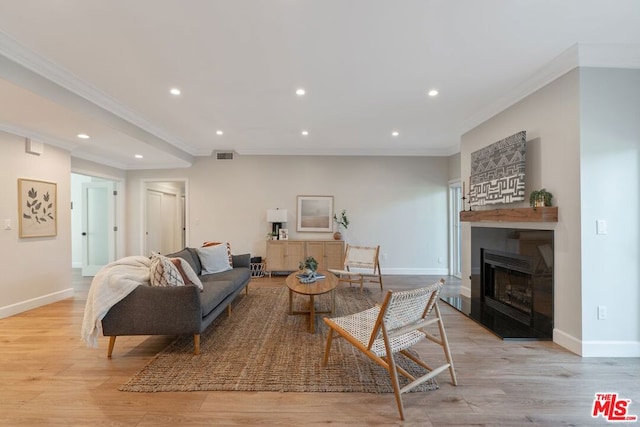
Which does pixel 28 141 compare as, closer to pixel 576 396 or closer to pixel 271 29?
pixel 271 29

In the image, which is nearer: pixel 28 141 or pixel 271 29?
pixel 271 29

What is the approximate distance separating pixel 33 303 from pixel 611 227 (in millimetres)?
6623

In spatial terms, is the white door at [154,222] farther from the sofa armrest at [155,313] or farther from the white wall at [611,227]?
the white wall at [611,227]

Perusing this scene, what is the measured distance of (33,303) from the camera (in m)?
3.54

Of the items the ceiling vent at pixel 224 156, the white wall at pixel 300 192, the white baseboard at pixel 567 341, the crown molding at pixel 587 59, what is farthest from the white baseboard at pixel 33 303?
the crown molding at pixel 587 59

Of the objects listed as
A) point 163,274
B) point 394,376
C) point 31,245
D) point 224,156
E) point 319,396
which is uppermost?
point 224,156

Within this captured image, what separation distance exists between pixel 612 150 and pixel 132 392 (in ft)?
14.1

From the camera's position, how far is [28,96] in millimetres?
2412

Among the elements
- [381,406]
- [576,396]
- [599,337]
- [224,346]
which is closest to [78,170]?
[224,346]

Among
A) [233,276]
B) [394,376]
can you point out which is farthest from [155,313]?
[394,376]

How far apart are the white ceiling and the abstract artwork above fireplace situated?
547 millimetres

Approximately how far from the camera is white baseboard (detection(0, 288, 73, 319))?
3240 millimetres

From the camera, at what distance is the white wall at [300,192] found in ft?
18.3

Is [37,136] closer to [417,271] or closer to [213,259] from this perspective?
[213,259]
